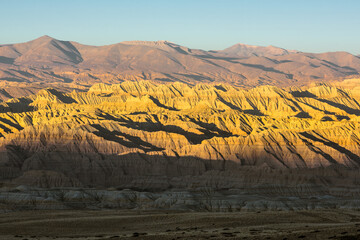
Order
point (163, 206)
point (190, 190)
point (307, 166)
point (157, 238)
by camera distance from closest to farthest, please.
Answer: point (157, 238) < point (163, 206) < point (190, 190) < point (307, 166)

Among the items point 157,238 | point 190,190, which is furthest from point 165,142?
point 157,238

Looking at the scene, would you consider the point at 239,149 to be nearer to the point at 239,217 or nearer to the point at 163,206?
the point at 163,206

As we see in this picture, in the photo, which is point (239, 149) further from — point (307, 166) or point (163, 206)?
point (163, 206)

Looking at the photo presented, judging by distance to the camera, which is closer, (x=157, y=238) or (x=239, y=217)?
(x=157, y=238)

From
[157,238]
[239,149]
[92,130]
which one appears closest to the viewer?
[157,238]

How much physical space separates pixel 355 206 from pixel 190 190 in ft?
104

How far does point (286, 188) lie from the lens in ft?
445

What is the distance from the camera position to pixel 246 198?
123 m

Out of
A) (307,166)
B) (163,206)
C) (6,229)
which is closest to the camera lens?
(6,229)

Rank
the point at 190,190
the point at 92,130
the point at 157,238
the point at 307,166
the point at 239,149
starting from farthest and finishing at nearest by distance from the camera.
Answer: the point at 92,130 → the point at 239,149 → the point at 307,166 → the point at 190,190 → the point at 157,238

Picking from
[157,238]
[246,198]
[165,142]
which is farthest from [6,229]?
[165,142]

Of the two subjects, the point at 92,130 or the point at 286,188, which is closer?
the point at 286,188

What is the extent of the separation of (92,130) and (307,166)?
197 ft

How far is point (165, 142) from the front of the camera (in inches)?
7623
